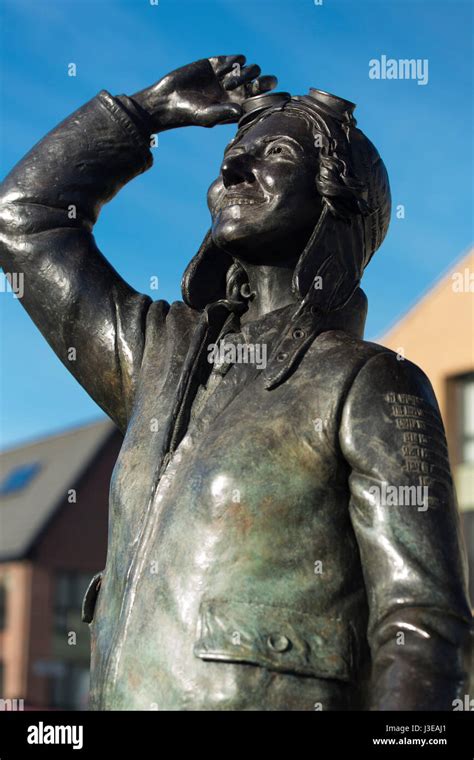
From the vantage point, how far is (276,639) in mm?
3725

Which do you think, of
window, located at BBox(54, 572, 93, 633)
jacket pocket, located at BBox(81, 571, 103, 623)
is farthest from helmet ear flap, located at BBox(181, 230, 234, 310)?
window, located at BBox(54, 572, 93, 633)

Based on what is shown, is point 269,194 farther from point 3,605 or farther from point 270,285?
point 3,605

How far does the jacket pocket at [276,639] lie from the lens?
371 centimetres

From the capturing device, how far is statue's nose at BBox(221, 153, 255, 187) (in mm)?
4406

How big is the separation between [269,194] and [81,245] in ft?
2.70

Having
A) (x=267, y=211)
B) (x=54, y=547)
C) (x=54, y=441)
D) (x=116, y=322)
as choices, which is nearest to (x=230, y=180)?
(x=267, y=211)

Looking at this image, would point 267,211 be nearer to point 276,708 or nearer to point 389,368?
point 389,368

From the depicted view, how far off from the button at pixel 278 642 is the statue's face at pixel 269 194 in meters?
1.28

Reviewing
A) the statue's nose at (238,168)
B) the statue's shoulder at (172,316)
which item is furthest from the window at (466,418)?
the statue's nose at (238,168)

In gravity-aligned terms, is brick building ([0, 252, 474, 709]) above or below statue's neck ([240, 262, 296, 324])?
above

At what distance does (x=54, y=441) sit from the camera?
44156 millimetres

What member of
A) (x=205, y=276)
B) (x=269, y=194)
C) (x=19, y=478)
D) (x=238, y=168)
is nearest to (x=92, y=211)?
(x=205, y=276)

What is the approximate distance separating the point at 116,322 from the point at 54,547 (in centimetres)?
3571

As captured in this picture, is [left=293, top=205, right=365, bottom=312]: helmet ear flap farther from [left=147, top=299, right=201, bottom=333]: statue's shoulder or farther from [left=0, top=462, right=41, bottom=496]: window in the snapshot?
[left=0, top=462, right=41, bottom=496]: window
